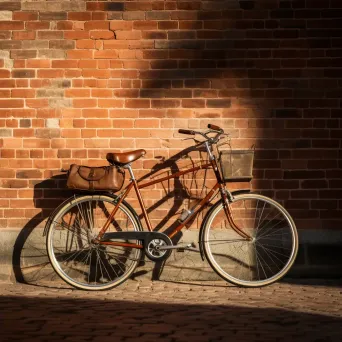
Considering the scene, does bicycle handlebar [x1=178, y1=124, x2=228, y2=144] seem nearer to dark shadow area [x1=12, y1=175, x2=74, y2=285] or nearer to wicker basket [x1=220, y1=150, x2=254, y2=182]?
wicker basket [x1=220, y1=150, x2=254, y2=182]

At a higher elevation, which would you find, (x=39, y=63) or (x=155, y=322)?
(x=39, y=63)

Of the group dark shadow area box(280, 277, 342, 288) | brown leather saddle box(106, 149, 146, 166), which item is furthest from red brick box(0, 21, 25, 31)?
dark shadow area box(280, 277, 342, 288)

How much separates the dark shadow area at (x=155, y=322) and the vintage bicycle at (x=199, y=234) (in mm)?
992

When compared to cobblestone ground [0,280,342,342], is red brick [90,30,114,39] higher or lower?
higher

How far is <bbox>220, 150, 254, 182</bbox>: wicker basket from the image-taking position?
6754mm

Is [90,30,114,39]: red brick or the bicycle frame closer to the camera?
the bicycle frame

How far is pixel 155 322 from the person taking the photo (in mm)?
5164

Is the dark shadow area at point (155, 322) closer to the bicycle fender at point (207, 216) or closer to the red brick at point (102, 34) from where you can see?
the bicycle fender at point (207, 216)

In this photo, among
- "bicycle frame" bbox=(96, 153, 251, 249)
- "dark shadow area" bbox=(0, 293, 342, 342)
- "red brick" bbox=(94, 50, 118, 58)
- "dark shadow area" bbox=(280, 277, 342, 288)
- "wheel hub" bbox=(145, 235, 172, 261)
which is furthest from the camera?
"red brick" bbox=(94, 50, 118, 58)

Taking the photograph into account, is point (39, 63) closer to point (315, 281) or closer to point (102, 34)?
point (102, 34)

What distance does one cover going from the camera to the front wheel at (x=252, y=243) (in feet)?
23.3

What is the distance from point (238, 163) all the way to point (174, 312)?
5.54 ft

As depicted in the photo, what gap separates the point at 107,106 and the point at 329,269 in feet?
8.04

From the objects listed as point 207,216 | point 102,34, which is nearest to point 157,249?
point 207,216
